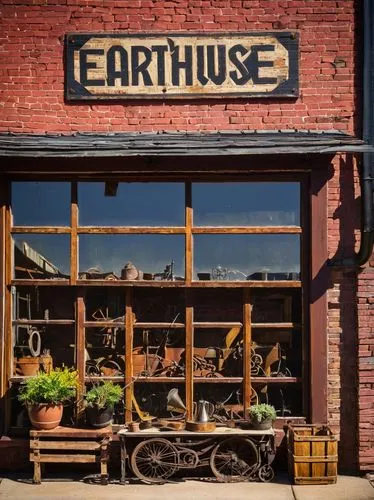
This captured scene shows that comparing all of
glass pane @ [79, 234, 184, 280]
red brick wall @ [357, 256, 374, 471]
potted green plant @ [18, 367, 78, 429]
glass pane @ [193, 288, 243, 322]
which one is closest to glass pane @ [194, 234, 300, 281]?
glass pane @ [193, 288, 243, 322]

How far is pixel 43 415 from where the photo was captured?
327 inches

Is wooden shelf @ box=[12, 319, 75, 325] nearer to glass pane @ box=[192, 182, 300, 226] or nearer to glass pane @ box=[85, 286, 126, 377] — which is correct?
glass pane @ box=[85, 286, 126, 377]

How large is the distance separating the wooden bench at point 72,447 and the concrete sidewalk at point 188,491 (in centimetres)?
25

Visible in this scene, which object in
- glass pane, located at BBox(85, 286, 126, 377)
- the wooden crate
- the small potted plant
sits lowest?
the wooden crate

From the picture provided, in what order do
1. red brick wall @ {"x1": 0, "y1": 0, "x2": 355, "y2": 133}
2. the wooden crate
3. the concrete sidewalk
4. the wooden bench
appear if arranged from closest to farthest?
1. the concrete sidewalk
2. the wooden crate
3. the wooden bench
4. red brick wall @ {"x1": 0, "y1": 0, "x2": 355, "y2": 133}

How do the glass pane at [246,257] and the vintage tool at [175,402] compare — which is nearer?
the vintage tool at [175,402]

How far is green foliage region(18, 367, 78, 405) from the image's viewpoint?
8258 mm

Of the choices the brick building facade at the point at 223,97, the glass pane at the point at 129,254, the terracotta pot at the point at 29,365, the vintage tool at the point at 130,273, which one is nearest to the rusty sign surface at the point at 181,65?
the brick building facade at the point at 223,97

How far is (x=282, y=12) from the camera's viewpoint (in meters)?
8.94

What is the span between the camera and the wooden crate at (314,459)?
26.2 ft

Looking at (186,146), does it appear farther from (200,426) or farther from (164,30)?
(200,426)

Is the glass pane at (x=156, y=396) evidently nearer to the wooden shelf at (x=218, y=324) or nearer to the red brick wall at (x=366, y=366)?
the wooden shelf at (x=218, y=324)

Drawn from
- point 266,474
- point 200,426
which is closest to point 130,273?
point 200,426

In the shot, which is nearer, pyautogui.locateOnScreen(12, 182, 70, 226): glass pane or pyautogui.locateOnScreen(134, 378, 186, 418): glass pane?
pyautogui.locateOnScreen(134, 378, 186, 418): glass pane
